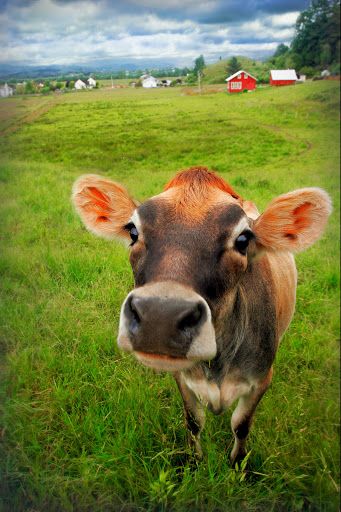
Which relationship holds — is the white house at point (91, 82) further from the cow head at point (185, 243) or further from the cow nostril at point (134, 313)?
the cow nostril at point (134, 313)

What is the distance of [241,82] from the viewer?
151cm

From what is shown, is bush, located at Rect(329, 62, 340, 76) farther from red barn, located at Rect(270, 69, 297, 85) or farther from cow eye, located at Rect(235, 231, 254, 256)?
cow eye, located at Rect(235, 231, 254, 256)

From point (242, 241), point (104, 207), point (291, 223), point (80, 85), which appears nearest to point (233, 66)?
point (80, 85)

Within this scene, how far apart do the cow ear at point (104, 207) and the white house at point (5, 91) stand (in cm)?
72

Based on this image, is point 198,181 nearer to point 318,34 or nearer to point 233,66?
point 233,66

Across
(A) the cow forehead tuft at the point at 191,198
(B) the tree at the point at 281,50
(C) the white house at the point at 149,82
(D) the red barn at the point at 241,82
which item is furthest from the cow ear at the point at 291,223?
(C) the white house at the point at 149,82

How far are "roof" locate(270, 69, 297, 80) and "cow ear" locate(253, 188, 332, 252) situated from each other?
1.66 feet

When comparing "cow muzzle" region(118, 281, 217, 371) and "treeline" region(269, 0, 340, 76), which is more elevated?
"treeline" region(269, 0, 340, 76)

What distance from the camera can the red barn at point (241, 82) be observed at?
148cm

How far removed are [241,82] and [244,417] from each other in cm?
168

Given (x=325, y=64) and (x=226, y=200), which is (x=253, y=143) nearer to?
(x=226, y=200)

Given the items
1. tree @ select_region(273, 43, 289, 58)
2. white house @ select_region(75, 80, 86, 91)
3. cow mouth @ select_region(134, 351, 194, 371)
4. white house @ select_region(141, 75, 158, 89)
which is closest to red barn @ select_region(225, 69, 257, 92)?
tree @ select_region(273, 43, 289, 58)

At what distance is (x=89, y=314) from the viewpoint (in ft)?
9.07

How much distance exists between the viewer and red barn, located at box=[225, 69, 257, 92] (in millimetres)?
1477
